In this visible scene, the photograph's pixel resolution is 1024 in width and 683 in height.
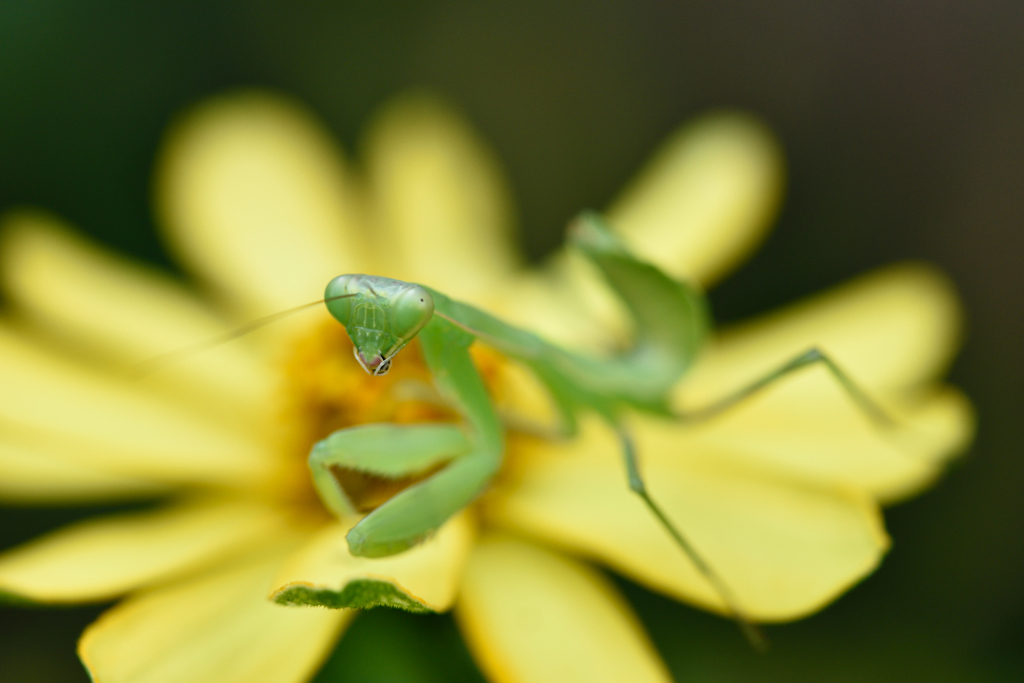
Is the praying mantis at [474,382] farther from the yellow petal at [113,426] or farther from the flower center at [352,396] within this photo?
the yellow petal at [113,426]

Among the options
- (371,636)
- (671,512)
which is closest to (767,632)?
(671,512)

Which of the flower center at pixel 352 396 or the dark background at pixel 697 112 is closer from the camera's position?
the flower center at pixel 352 396

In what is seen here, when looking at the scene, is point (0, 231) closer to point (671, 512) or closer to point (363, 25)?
point (363, 25)

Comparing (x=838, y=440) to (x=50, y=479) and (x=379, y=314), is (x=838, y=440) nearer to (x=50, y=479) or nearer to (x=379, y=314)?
(x=379, y=314)

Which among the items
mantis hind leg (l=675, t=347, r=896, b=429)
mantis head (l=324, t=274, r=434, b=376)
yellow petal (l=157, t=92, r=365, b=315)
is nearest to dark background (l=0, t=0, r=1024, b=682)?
yellow petal (l=157, t=92, r=365, b=315)

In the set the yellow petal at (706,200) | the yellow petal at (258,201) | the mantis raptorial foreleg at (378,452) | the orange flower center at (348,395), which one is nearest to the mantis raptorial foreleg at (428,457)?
the mantis raptorial foreleg at (378,452)
